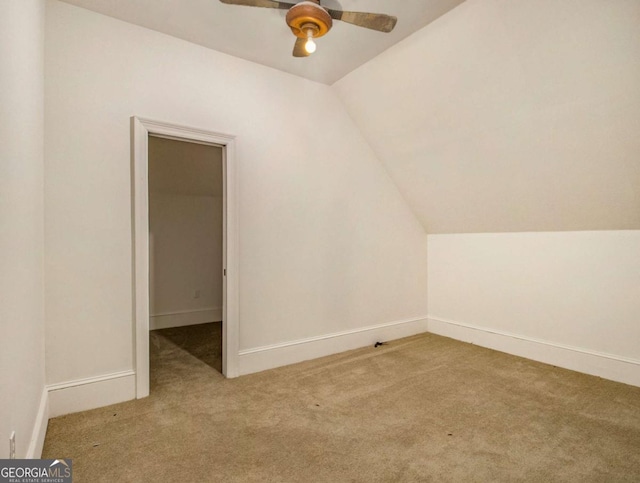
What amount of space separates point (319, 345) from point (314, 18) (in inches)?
111

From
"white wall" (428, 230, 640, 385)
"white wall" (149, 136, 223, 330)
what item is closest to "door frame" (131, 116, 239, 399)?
"white wall" (149, 136, 223, 330)

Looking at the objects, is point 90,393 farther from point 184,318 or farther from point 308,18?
point 308,18

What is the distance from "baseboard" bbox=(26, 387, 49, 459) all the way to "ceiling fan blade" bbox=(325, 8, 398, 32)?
2796mm

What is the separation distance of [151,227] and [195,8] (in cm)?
314

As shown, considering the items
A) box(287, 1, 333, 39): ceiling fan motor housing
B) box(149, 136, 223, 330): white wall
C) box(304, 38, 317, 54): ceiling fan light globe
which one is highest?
box(287, 1, 333, 39): ceiling fan motor housing

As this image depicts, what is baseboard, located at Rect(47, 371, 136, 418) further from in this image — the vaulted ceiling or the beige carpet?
the vaulted ceiling

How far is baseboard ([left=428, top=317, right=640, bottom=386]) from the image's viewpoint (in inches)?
113

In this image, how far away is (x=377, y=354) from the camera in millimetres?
3615

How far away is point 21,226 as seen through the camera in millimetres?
1624

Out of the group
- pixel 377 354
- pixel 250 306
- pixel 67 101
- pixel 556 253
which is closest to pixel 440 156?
pixel 556 253

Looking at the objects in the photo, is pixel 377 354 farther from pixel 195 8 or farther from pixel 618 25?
pixel 195 8

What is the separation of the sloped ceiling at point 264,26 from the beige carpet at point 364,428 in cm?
269

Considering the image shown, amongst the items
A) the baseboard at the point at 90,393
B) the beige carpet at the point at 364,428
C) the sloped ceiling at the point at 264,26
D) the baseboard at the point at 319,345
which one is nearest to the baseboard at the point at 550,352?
the beige carpet at the point at 364,428

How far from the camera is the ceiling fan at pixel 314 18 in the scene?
6.37 ft
